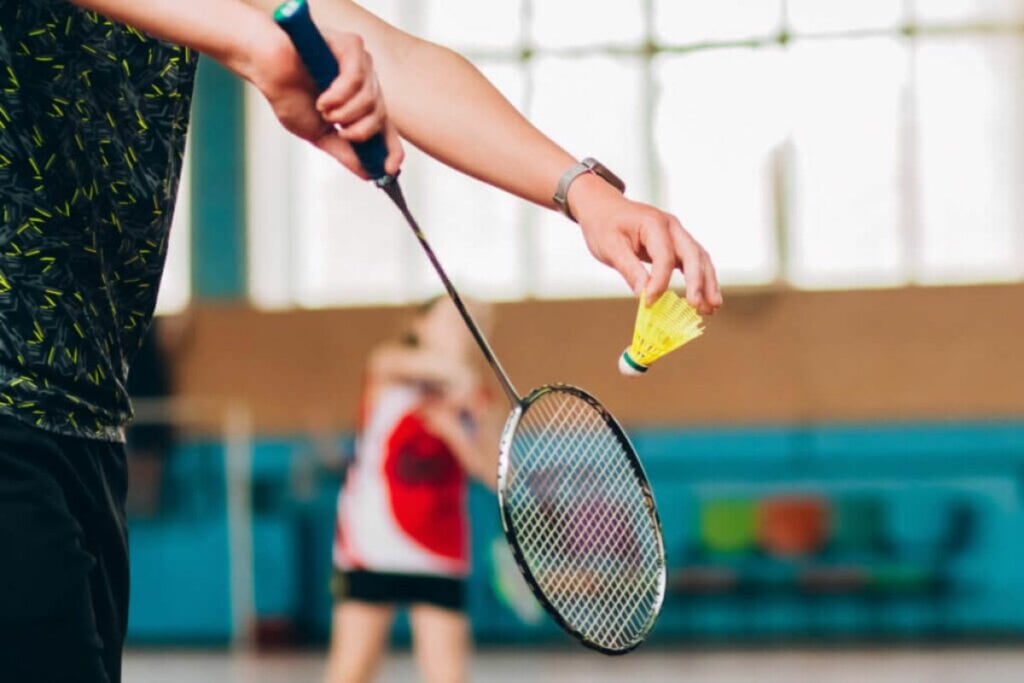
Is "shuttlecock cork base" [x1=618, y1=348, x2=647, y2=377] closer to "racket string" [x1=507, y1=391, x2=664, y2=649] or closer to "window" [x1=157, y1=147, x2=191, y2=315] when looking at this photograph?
"racket string" [x1=507, y1=391, x2=664, y2=649]

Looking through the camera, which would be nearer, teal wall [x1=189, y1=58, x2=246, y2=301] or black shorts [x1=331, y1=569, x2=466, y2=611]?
black shorts [x1=331, y1=569, x2=466, y2=611]

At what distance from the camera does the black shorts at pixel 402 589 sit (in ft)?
16.8

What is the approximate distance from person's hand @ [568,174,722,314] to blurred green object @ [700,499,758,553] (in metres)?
8.57

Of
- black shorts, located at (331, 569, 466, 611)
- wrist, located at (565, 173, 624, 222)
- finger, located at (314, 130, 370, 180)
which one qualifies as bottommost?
black shorts, located at (331, 569, 466, 611)

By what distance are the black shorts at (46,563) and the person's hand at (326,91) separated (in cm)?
33

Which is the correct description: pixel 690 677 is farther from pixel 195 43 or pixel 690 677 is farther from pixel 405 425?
pixel 195 43

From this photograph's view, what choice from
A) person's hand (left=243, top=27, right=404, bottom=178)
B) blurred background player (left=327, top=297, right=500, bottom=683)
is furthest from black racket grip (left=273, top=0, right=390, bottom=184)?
blurred background player (left=327, top=297, right=500, bottom=683)

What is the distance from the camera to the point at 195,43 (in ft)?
4.06

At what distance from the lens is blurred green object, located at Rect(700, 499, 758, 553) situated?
9.89 m

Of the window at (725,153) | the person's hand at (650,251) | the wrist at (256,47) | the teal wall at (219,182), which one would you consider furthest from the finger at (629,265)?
the teal wall at (219,182)

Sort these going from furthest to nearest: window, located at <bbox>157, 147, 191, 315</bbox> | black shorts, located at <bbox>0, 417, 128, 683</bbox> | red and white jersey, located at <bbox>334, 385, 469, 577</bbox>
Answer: window, located at <bbox>157, 147, 191, 315</bbox>
red and white jersey, located at <bbox>334, 385, 469, 577</bbox>
black shorts, located at <bbox>0, 417, 128, 683</bbox>

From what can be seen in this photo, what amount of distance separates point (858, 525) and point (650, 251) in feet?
28.7

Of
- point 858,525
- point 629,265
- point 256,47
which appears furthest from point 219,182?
point 256,47

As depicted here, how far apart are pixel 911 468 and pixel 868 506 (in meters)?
0.45
